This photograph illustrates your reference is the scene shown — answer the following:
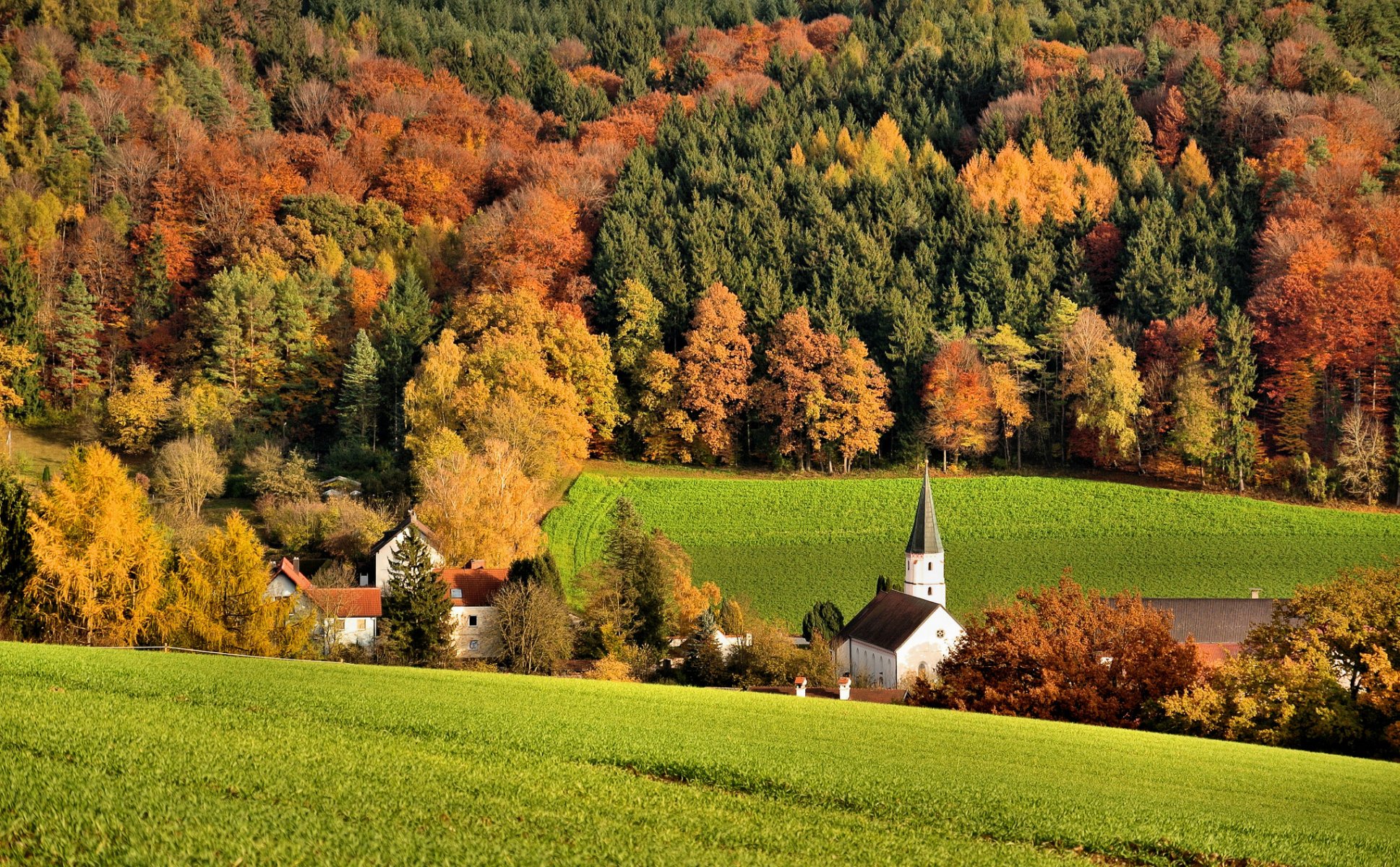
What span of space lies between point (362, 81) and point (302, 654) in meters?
79.1

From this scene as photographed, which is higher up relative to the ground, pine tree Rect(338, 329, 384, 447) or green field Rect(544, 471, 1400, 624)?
pine tree Rect(338, 329, 384, 447)

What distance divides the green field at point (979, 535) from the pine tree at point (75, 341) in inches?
1197

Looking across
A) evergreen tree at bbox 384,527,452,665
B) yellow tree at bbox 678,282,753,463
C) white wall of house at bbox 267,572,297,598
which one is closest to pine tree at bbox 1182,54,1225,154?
yellow tree at bbox 678,282,753,463

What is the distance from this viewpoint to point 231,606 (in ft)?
138

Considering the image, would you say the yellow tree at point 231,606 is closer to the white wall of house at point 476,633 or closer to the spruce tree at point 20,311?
the white wall of house at point 476,633

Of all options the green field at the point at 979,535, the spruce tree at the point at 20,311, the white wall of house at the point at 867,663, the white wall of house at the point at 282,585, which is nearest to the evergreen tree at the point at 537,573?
the green field at the point at 979,535

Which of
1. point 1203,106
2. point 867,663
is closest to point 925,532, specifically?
point 867,663

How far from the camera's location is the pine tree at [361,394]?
2835 inches

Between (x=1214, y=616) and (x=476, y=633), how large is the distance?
27769mm

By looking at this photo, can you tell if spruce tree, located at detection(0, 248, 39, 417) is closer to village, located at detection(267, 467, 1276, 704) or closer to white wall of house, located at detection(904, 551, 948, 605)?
village, located at detection(267, 467, 1276, 704)

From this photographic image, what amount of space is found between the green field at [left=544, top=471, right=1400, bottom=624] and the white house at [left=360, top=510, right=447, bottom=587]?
226 inches

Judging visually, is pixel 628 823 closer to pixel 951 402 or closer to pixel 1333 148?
pixel 951 402

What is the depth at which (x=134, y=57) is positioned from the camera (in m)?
107

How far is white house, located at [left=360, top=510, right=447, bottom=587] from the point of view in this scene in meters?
55.0
